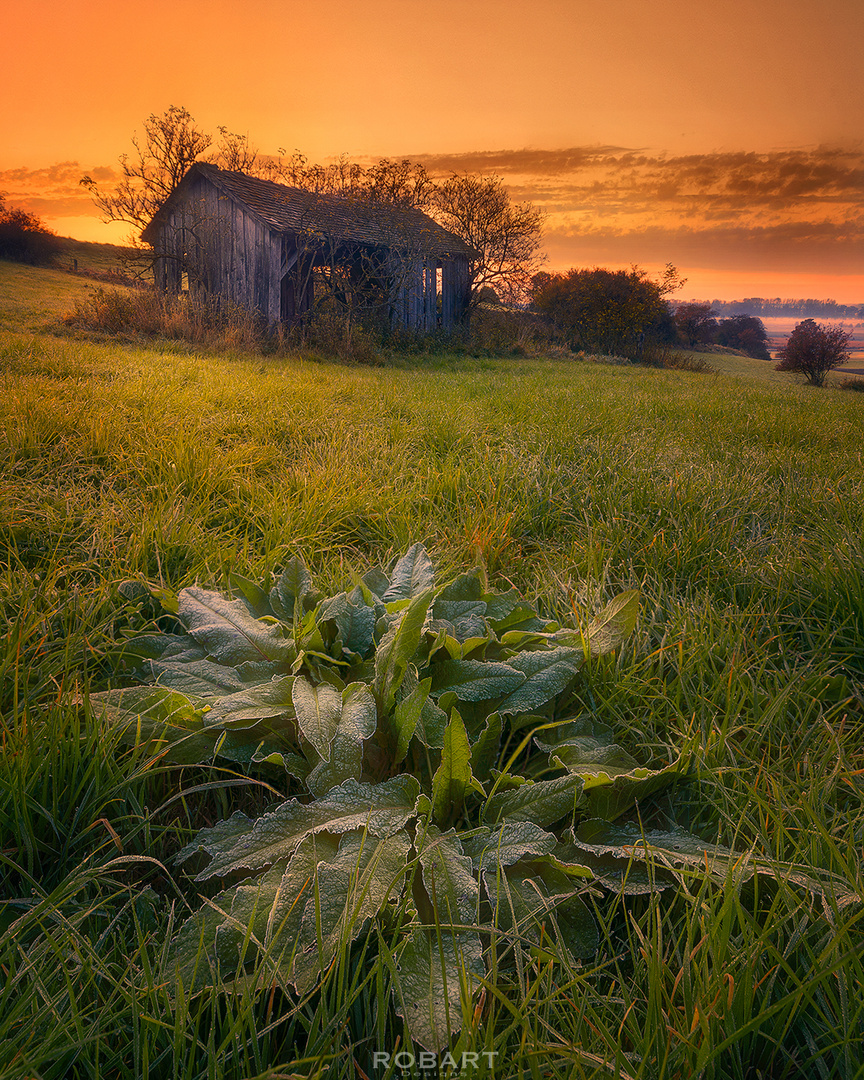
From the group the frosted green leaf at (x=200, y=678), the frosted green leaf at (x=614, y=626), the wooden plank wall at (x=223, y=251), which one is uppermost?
the wooden plank wall at (x=223, y=251)

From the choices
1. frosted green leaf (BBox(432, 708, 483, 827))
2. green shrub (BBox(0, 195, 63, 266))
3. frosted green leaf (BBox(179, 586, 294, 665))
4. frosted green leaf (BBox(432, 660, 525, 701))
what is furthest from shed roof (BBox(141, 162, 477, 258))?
green shrub (BBox(0, 195, 63, 266))

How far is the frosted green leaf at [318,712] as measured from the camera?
1103 millimetres

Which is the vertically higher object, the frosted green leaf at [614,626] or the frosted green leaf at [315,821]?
the frosted green leaf at [614,626]

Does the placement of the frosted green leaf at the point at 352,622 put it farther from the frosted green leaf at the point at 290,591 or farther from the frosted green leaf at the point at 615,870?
the frosted green leaf at the point at 615,870

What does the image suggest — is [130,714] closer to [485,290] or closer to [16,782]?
[16,782]

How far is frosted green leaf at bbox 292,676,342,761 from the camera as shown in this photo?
43.4 inches

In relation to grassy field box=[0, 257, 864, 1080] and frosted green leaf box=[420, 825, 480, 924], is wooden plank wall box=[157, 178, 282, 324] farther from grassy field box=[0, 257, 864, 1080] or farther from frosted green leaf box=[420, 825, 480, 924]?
frosted green leaf box=[420, 825, 480, 924]

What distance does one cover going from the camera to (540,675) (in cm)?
136

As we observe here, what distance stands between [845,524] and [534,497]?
4.72ft

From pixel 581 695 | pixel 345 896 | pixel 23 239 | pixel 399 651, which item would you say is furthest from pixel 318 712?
pixel 23 239

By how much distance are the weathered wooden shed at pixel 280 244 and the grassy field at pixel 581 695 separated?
11.4 m

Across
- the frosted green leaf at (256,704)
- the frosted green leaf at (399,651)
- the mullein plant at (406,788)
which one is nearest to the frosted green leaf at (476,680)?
the mullein plant at (406,788)

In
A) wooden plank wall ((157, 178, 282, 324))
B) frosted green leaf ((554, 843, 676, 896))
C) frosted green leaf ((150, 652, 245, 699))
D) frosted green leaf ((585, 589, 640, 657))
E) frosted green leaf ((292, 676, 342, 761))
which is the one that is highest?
wooden plank wall ((157, 178, 282, 324))

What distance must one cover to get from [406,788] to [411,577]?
2.36 feet
